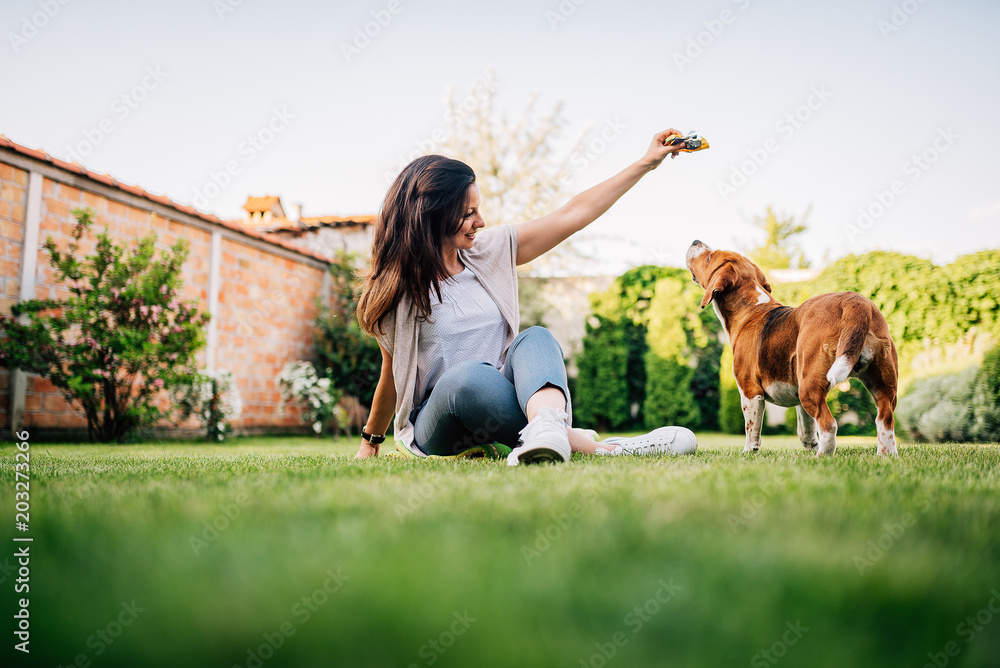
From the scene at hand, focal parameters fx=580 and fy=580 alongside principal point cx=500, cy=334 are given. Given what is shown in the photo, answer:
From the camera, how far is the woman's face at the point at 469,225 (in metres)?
2.86

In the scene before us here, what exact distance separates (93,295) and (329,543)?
6.17 metres

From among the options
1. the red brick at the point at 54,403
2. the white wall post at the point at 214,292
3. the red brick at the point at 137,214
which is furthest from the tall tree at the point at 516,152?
the red brick at the point at 54,403

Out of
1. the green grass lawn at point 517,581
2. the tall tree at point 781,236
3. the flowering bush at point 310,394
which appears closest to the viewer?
the green grass lawn at point 517,581

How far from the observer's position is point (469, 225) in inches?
113

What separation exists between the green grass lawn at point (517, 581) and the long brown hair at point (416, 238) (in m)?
1.58

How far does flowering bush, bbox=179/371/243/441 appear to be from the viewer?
6.89 metres

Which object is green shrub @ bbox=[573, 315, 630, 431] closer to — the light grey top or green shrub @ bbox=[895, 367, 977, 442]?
green shrub @ bbox=[895, 367, 977, 442]

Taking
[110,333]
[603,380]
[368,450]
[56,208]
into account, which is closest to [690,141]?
[368,450]

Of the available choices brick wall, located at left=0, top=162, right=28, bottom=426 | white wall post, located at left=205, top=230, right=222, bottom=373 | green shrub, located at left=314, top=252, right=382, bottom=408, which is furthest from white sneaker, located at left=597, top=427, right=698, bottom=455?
green shrub, located at left=314, top=252, right=382, bottom=408

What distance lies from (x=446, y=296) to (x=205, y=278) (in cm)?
613

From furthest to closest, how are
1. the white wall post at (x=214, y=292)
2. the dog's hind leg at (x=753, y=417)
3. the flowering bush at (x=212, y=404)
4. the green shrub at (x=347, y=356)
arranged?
the green shrub at (x=347, y=356)
the white wall post at (x=214, y=292)
the flowering bush at (x=212, y=404)
the dog's hind leg at (x=753, y=417)

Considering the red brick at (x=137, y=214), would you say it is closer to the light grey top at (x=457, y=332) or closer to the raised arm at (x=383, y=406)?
the raised arm at (x=383, y=406)

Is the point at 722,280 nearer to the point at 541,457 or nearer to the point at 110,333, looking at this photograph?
the point at 541,457

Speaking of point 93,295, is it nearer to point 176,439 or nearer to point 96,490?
point 176,439
